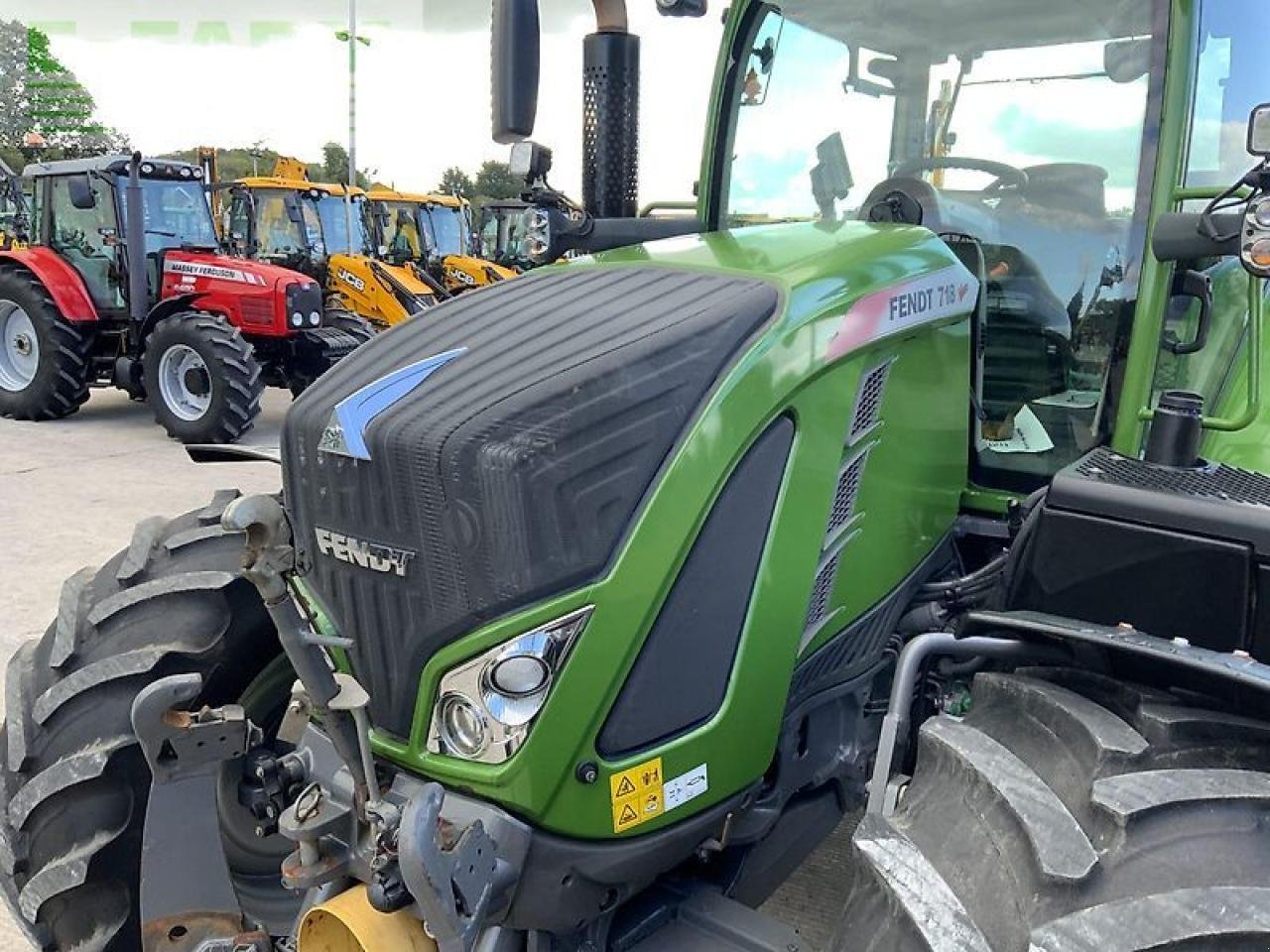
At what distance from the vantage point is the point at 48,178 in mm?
10227

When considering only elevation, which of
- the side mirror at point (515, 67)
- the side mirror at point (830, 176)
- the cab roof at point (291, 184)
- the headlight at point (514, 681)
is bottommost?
the headlight at point (514, 681)

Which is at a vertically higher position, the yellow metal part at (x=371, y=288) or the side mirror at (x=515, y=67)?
the side mirror at (x=515, y=67)

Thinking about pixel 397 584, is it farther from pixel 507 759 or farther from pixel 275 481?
pixel 275 481

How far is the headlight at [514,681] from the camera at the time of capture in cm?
154

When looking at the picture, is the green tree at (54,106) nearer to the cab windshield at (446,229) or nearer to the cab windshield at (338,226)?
the cab windshield at (446,229)

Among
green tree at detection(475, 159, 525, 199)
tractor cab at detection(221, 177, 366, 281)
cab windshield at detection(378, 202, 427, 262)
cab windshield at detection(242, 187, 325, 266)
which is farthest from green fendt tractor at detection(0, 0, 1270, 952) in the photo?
green tree at detection(475, 159, 525, 199)

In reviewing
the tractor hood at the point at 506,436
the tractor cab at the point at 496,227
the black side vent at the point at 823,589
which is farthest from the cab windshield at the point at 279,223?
the black side vent at the point at 823,589

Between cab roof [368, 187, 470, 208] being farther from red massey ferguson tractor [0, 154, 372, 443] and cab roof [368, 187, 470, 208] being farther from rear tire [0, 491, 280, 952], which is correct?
rear tire [0, 491, 280, 952]

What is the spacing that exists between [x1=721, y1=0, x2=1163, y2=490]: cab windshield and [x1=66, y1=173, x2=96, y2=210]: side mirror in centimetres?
839

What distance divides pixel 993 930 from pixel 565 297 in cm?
114

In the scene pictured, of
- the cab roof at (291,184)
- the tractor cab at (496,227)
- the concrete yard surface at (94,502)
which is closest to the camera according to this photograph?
the concrete yard surface at (94,502)

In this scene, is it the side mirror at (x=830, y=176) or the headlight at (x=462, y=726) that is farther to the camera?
the side mirror at (x=830, y=176)

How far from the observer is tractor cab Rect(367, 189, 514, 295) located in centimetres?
1552

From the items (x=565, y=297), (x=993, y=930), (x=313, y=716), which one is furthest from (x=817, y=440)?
Result: (x=313, y=716)
